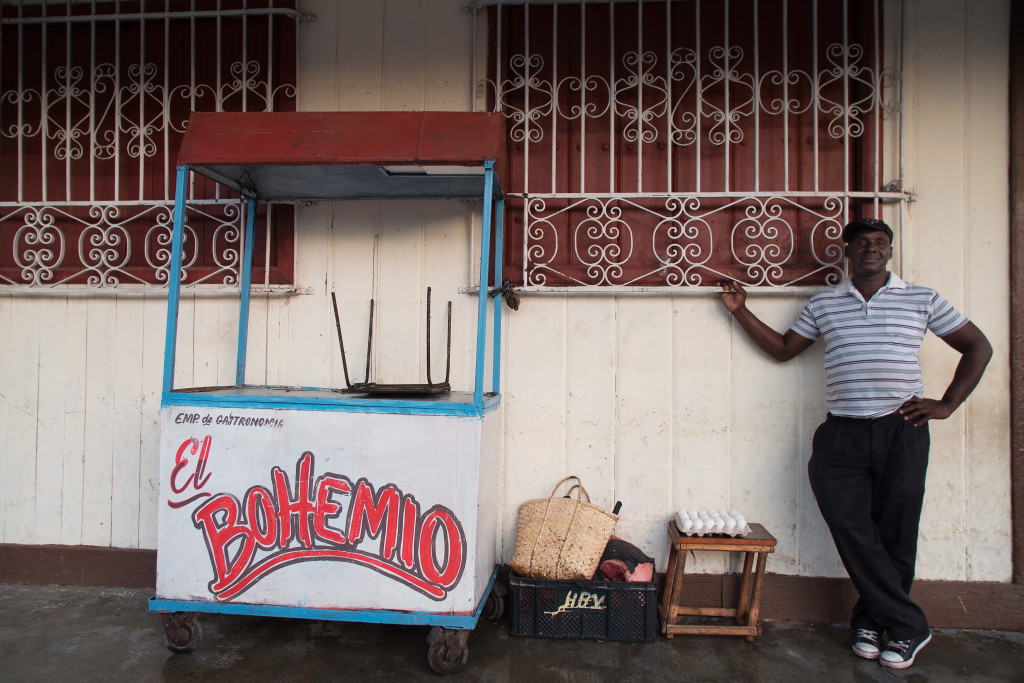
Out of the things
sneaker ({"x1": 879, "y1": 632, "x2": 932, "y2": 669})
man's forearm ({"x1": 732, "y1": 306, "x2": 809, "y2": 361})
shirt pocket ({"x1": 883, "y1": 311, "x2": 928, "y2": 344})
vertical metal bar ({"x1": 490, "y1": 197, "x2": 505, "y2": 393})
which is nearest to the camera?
sneaker ({"x1": 879, "y1": 632, "x2": 932, "y2": 669})

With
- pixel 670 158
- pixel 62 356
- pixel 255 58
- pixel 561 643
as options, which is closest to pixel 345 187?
pixel 255 58

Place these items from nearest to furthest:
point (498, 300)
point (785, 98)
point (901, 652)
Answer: point (901, 652) → point (498, 300) → point (785, 98)

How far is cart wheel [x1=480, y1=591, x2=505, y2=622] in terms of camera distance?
309cm

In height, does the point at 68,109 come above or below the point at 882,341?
above

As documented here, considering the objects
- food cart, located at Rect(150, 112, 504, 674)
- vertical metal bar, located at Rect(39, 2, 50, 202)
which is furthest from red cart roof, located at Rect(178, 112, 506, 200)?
vertical metal bar, located at Rect(39, 2, 50, 202)

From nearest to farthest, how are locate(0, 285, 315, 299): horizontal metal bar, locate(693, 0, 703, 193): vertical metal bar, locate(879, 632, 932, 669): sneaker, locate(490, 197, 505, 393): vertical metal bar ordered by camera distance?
locate(879, 632, 932, 669): sneaker → locate(490, 197, 505, 393): vertical metal bar → locate(693, 0, 703, 193): vertical metal bar → locate(0, 285, 315, 299): horizontal metal bar

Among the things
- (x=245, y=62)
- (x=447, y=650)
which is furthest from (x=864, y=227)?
(x=245, y=62)

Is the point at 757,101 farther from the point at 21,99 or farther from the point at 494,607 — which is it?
the point at 21,99

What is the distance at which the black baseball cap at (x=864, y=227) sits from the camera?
2.86m

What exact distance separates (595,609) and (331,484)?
4.39ft

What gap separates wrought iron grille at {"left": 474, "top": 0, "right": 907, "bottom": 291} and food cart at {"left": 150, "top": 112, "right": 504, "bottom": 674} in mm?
850

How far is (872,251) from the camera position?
2877 mm

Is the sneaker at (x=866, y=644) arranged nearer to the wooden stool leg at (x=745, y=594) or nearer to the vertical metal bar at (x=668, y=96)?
the wooden stool leg at (x=745, y=594)

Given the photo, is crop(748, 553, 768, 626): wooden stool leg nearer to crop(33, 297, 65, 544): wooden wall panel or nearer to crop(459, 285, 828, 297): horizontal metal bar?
crop(459, 285, 828, 297): horizontal metal bar
